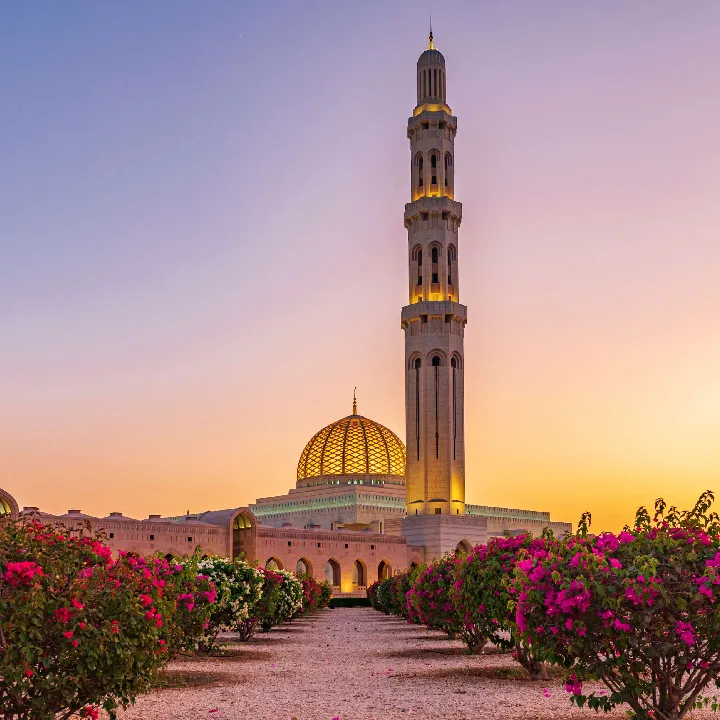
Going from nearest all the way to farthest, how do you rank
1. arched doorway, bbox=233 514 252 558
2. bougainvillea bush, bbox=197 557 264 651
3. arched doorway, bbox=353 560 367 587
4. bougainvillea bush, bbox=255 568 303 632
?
1. bougainvillea bush, bbox=197 557 264 651
2. bougainvillea bush, bbox=255 568 303 632
3. arched doorway, bbox=233 514 252 558
4. arched doorway, bbox=353 560 367 587

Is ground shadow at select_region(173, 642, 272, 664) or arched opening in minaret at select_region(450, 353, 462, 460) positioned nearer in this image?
ground shadow at select_region(173, 642, 272, 664)

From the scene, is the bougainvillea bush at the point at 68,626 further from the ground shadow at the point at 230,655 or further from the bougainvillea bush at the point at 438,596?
the bougainvillea bush at the point at 438,596

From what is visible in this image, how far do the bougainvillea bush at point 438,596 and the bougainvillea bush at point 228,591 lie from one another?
3.70 m

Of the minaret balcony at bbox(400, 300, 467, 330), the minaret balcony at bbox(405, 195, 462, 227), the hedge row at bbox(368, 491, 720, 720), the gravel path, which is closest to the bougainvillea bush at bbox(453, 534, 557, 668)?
the gravel path

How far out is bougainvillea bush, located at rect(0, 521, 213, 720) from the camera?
7617 millimetres

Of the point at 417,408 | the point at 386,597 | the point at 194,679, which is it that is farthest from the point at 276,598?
the point at 417,408

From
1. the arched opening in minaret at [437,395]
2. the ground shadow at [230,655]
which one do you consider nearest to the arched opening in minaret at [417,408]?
the arched opening in minaret at [437,395]

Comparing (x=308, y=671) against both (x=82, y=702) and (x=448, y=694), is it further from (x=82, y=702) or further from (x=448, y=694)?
(x=82, y=702)

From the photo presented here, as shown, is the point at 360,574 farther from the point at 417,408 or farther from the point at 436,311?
the point at 436,311

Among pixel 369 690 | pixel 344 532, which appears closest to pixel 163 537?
pixel 344 532

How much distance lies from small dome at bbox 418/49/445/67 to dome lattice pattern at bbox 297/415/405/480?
2879 cm

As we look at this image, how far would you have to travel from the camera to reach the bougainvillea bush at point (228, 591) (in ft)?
61.5

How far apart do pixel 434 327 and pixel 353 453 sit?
18.5 m

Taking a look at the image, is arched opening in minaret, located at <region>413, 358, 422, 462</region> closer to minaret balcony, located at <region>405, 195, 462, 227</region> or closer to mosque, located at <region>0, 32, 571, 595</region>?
mosque, located at <region>0, 32, 571, 595</region>
